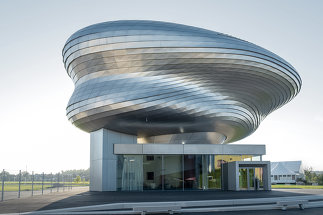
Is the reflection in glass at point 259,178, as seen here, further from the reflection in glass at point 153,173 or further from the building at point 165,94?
the reflection in glass at point 153,173

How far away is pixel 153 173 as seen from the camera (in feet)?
109

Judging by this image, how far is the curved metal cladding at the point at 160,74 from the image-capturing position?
29.5 metres

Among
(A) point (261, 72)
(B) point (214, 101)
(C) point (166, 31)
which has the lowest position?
(B) point (214, 101)

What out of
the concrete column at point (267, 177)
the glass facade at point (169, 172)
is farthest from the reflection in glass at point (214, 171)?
the concrete column at point (267, 177)

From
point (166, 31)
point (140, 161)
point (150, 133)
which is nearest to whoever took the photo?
point (166, 31)

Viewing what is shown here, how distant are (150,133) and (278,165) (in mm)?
51339

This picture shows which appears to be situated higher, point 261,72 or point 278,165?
point 261,72

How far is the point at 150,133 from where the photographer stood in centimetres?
3850

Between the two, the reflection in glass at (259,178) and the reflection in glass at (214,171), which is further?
the reflection in glass at (214,171)

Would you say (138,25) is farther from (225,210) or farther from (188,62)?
(225,210)

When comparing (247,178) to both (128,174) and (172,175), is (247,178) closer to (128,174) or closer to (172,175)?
(172,175)

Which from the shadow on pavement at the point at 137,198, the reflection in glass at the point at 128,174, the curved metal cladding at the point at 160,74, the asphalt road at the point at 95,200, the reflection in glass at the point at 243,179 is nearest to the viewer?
the asphalt road at the point at 95,200

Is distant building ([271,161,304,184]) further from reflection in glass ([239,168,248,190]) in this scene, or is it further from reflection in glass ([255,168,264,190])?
reflection in glass ([239,168,248,190])

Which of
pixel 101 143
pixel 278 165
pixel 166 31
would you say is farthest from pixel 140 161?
pixel 278 165
